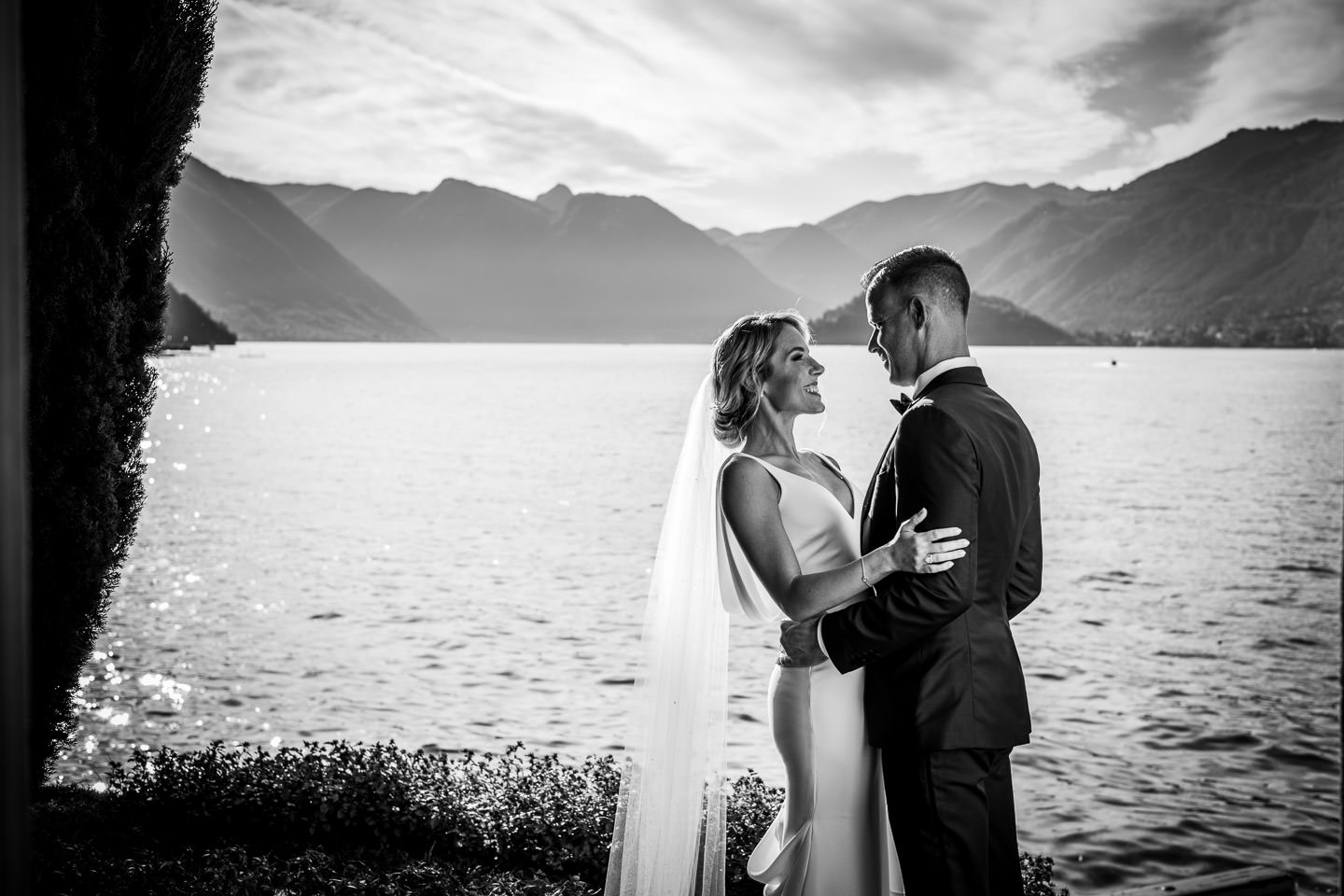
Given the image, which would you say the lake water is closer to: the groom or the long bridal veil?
the long bridal veil

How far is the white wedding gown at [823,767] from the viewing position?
150 inches

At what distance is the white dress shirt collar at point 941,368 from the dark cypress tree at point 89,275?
469 centimetres

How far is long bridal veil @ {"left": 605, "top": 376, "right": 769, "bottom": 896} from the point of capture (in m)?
4.24

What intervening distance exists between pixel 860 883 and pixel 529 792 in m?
3.03

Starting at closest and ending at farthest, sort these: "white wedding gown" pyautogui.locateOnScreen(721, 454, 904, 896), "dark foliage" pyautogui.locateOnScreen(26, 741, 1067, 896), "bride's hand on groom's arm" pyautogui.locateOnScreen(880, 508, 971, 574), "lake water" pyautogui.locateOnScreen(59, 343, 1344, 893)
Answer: "bride's hand on groom's arm" pyautogui.locateOnScreen(880, 508, 971, 574) < "white wedding gown" pyautogui.locateOnScreen(721, 454, 904, 896) < "dark foliage" pyautogui.locateOnScreen(26, 741, 1067, 896) < "lake water" pyautogui.locateOnScreen(59, 343, 1344, 893)

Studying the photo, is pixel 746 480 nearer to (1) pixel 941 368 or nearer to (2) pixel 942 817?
Answer: (1) pixel 941 368

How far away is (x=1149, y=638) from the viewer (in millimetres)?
17406

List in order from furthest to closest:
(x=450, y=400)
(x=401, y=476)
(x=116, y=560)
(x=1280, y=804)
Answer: (x=450, y=400)
(x=401, y=476)
(x=1280, y=804)
(x=116, y=560)

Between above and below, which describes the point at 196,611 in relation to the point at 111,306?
below

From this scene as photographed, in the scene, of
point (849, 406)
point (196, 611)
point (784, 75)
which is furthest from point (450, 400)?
point (196, 611)

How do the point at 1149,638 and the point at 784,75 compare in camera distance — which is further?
the point at 784,75

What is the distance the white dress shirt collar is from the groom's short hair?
0.18m

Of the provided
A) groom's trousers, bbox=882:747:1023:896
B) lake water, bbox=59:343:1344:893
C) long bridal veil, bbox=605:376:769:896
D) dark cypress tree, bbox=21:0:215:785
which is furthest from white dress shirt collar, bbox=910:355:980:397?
lake water, bbox=59:343:1344:893

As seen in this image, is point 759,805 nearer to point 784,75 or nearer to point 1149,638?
point 1149,638
